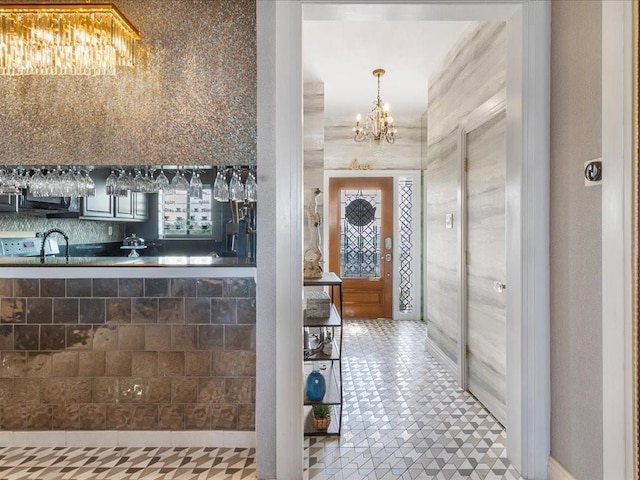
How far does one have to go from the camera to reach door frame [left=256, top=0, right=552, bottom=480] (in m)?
1.90

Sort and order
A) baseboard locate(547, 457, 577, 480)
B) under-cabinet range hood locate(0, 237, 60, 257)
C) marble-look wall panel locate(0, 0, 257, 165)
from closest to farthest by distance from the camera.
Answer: baseboard locate(547, 457, 577, 480), marble-look wall panel locate(0, 0, 257, 165), under-cabinet range hood locate(0, 237, 60, 257)

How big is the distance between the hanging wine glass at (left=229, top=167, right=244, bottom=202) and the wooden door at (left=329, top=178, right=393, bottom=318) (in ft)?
11.3

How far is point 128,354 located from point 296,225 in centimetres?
129

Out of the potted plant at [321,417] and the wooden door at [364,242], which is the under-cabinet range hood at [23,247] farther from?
the wooden door at [364,242]

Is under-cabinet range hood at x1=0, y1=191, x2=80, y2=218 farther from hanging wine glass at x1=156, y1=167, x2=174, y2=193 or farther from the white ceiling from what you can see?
the white ceiling

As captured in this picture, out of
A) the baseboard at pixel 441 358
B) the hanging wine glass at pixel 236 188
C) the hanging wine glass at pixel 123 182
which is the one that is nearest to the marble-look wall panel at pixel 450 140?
the baseboard at pixel 441 358

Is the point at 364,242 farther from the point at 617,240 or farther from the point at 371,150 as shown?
the point at 617,240

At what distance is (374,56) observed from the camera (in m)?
3.82

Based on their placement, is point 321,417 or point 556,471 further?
point 321,417

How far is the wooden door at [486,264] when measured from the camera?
8.36 ft

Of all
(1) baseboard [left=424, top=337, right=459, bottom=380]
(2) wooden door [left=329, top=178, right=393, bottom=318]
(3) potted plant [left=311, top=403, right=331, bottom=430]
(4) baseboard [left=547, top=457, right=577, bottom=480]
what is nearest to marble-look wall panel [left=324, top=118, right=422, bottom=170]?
(2) wooden door [left=329, top=178, right=393, bottom=318]

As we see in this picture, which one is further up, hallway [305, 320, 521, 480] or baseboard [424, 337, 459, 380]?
baseboard [424, 337, 459, 380]

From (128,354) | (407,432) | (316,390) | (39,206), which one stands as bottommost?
(407,432)

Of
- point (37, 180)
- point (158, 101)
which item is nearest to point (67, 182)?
point (37, 180)
